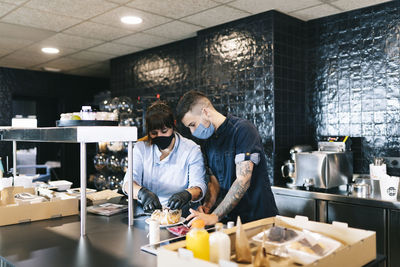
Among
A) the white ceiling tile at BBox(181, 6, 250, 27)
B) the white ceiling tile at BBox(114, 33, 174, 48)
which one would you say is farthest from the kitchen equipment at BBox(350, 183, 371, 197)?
the white ceiling tile at BBox(114, 33, 174, 48)

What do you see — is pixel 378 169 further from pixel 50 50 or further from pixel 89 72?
pixel 89 72

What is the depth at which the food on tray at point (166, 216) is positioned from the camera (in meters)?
2.10

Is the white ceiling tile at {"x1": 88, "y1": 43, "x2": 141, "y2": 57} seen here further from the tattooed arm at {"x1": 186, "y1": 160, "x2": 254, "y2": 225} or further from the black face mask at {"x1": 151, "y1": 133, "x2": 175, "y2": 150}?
the tattooed arm at {"x1": 186, "y1": 160, "x2": 254, "y2": 225}

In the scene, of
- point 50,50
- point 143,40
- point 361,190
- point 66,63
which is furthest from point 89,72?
point 361,190

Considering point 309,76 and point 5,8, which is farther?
point 309,76

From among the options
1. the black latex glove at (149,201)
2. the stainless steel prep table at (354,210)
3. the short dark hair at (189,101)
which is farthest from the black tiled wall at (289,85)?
the black latex glove at (149,201)

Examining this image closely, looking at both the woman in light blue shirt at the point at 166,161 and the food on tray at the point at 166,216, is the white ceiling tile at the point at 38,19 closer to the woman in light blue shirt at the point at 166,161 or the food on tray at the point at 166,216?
the woman in light blue shirt at the point at 166,161

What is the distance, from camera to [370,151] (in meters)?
3.74

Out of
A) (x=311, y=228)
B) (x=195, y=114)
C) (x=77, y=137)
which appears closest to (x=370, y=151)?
(x=195, y=114)

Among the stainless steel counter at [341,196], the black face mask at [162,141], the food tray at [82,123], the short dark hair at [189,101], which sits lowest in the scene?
the stainless steel counter at [341,196]

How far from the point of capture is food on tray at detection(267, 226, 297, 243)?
4.80ft

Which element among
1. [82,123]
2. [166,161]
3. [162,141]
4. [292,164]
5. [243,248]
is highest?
[82,123]

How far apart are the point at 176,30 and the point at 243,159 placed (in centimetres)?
272

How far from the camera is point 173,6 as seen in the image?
366 cm
